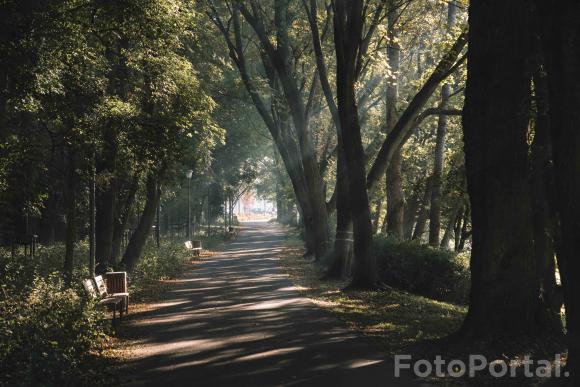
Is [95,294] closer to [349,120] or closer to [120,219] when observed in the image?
[349,120]

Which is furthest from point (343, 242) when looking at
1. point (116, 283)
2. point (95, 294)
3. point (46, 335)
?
point (46, 335)

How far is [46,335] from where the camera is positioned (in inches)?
338

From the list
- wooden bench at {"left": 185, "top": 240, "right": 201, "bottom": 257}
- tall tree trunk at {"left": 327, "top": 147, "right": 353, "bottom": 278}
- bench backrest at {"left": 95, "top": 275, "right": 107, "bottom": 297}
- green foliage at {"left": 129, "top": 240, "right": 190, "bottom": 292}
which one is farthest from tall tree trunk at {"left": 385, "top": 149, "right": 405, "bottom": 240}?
bench backrest at {"left": 95, "top": 275, "right": 107, "bottom": 297}

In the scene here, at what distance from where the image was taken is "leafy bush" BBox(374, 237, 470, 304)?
18.5m

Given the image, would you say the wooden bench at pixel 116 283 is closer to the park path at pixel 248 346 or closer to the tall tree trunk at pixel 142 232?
the park path at pixel 248 346

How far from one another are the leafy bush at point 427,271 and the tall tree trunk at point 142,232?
7.86 metres

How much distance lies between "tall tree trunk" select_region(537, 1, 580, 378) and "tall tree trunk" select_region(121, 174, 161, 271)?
16.2 metres

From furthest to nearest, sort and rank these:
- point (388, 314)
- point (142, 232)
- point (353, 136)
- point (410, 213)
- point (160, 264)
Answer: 1. point (410, 213)
2. point (160, 264)
3. point (142, 232)
4. point (353, 136)
5. point (388, 314)

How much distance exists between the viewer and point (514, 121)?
28.9 ft

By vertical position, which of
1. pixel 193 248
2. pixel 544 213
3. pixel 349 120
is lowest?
pixel 193 248

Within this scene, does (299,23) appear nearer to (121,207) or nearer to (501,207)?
(121,207)

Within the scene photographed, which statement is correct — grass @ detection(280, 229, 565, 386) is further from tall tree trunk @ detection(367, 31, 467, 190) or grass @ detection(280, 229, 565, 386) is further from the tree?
tall tree trunk @ detection(367, 31, 467, 190)

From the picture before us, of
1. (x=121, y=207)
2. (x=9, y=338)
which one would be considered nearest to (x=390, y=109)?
(x=121, y=207)

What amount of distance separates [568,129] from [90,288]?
28.4 ft
